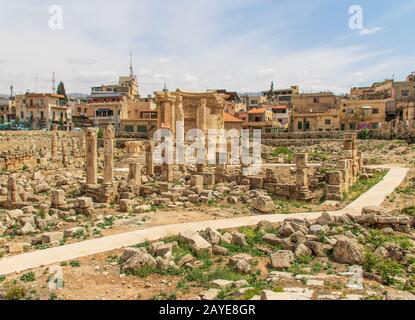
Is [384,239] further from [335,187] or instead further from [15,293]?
[15,293]

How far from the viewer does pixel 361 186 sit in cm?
2344

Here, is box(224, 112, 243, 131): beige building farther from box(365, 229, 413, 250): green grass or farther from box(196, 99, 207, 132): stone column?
box(365, 229, 413, 250): green grass

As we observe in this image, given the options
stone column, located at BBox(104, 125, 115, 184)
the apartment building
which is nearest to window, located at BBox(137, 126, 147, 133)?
the apartment building

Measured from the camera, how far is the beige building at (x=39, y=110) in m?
69.5

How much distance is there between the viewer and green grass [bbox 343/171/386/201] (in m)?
20.7

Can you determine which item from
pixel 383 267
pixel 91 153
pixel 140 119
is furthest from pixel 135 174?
pixel 140 119

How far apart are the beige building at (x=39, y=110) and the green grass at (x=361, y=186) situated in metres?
56.1

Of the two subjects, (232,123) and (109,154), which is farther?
(232,123)

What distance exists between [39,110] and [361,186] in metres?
61.6

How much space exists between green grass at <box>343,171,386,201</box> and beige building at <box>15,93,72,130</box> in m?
56.1
